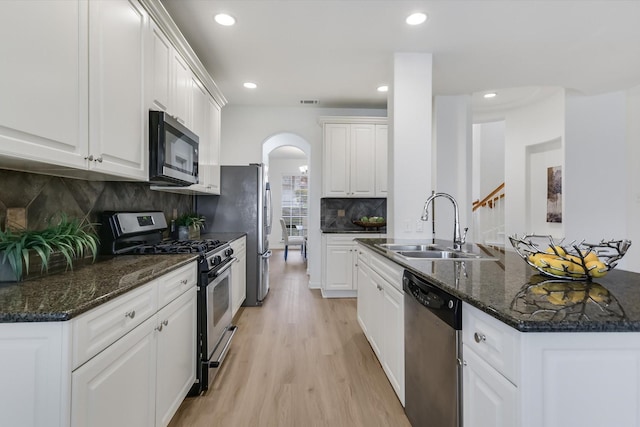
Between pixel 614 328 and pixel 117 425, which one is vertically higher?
pixel 614 328

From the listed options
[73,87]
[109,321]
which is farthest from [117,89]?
[109,321]

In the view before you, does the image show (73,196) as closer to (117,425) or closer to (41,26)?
(41,26)

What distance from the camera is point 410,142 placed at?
3.03 m

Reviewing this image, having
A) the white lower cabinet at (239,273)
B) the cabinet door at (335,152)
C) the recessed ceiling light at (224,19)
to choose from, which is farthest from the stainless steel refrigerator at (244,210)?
the recessed ceiling light at (224,19)

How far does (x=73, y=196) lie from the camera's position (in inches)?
71.1

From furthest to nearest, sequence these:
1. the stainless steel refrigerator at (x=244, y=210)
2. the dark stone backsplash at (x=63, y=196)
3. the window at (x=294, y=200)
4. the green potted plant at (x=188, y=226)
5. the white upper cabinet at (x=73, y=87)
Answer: the window at (x=294, y=200) → the stainless steel refrigerator at (x=244, y=210) → the green potted plant at (x=188, y=226) → the dark stone backsplash at (x=63, y=196) → the white upper cabinet at (x=73, y=87)

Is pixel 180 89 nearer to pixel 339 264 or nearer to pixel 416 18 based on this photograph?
pixel 416 18

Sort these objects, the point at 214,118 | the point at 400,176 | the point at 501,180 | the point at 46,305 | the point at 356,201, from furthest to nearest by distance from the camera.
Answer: the point at 501,180
the point at 356,201
the point at 214,118
the point at 400,176
the point at 46,305

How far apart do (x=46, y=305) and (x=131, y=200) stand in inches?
63.4

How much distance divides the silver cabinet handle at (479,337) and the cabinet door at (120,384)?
1.27m

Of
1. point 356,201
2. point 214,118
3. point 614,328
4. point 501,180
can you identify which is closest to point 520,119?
point 501,180

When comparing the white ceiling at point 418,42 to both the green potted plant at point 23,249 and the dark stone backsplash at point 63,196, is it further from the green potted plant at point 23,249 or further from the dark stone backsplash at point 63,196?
the green potted plant at point 23,249

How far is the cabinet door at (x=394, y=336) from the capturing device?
1800 millimetres

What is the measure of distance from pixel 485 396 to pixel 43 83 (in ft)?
6.23
